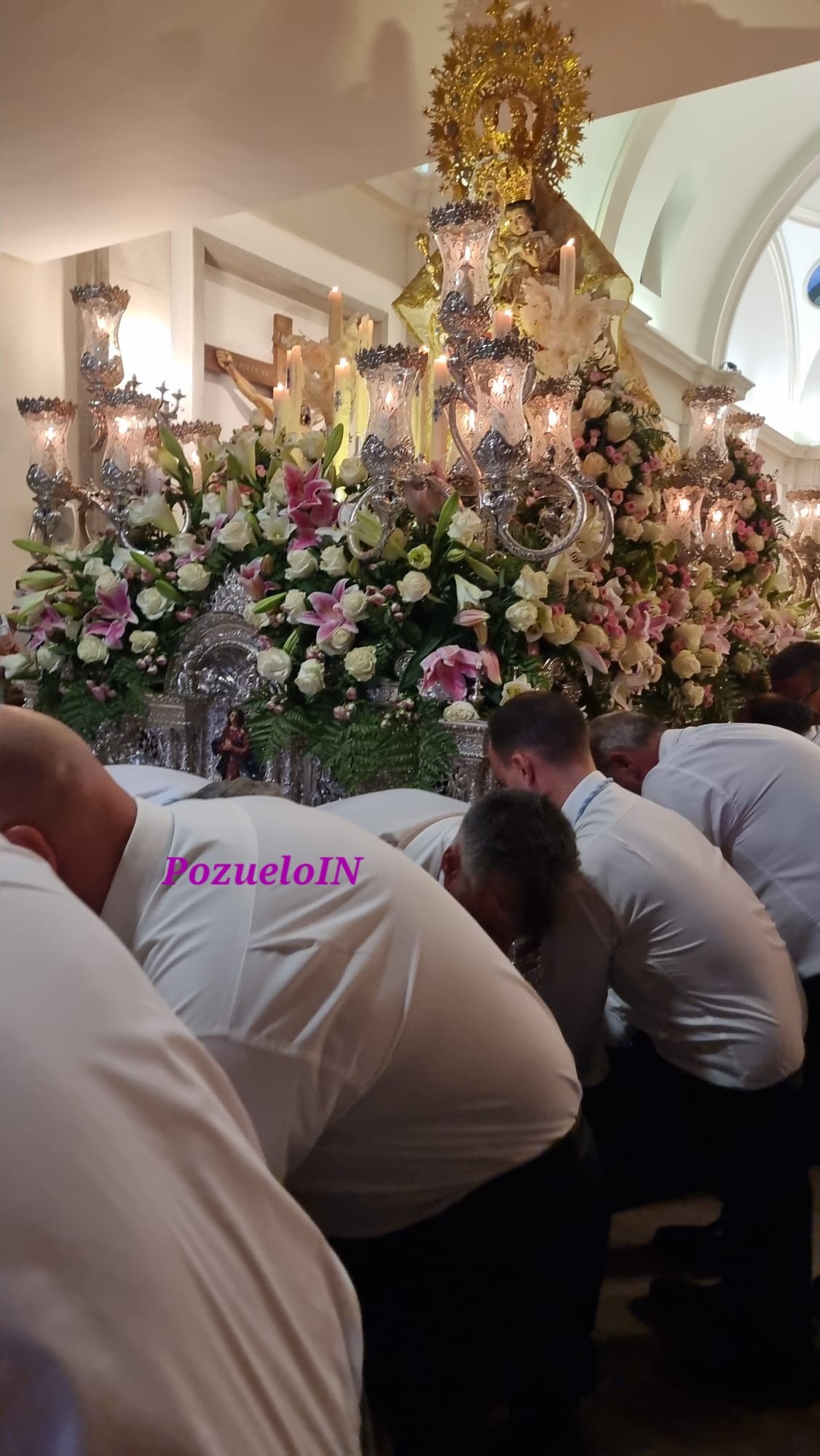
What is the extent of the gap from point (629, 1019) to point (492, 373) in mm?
1602

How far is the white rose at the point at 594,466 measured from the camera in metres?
3.15

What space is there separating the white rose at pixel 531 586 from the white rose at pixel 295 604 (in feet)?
1.79

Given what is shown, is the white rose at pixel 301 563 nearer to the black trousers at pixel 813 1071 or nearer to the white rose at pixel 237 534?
the white rose at pixel 237 534

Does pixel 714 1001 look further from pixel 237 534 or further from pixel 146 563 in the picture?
pixel 146 563

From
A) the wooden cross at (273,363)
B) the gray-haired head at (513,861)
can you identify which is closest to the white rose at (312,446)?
the gray-haired head at (513,861)

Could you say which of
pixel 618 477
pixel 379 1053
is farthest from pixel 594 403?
pixel 379 1053

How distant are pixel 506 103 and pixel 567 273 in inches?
27.3

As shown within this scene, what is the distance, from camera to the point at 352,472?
2887mm

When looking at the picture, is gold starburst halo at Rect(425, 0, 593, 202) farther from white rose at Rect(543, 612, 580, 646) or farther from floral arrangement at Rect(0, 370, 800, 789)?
white rose at Rect(543, 612, 580, 646)

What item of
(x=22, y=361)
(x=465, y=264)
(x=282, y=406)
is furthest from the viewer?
(x=22, y=361)

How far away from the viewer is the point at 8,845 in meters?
0.87

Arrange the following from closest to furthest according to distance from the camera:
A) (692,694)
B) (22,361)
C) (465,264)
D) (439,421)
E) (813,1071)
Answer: (813,1071), (465,264), (692,694), (439,421), (22,361)

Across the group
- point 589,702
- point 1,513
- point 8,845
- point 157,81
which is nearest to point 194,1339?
point 8,845

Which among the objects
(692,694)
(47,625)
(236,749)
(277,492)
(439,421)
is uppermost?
(439,421)
